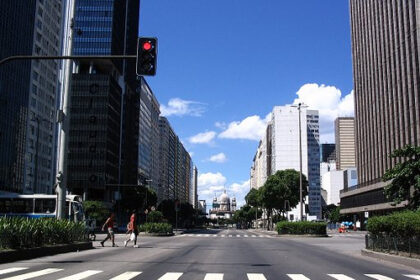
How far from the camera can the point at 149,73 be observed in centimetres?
1358

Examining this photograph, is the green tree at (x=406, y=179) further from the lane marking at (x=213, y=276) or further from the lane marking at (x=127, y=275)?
the lane marking at (x=127, y=275)

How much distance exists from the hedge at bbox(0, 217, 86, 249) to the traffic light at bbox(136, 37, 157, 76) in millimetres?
7408

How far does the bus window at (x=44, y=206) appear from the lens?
37.8 metres

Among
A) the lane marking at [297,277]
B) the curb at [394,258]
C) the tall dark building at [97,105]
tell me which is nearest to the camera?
the lane marking at [297,277]

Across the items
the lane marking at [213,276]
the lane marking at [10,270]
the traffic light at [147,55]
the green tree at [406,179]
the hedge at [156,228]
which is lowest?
the hedge at [156,228]

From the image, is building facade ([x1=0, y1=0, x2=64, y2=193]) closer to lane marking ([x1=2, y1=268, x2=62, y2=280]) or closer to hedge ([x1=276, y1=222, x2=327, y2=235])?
hedge ([x1=276, y1=222, x2=327, y2=235])

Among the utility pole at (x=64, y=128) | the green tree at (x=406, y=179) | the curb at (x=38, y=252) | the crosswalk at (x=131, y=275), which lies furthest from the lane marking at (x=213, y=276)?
the green tree at (x=406, y=179)

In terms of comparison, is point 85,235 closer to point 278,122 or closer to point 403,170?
point 403,170

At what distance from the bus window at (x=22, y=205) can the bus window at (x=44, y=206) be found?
0.53 m

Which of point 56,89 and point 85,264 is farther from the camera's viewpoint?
point 56,89

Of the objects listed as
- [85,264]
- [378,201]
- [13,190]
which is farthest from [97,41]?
[85,264]

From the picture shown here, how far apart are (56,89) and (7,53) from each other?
26.5 metres

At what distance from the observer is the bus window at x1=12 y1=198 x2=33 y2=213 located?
37938mm

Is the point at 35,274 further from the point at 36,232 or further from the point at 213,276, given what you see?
the point at 36,232
